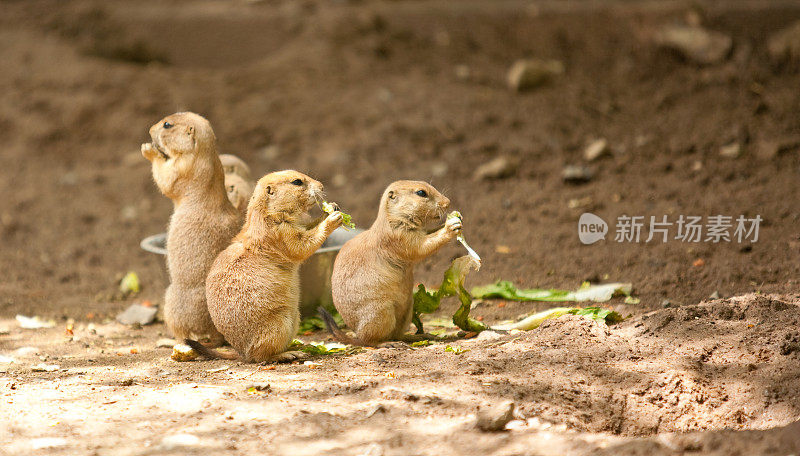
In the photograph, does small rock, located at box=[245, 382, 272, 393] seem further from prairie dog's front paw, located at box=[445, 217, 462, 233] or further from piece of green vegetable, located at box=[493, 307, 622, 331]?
piece of green vegetable, located at box=[493, 307, 622, 331]

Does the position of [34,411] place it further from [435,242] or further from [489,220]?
[489,220]

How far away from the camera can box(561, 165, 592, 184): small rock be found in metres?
7.90

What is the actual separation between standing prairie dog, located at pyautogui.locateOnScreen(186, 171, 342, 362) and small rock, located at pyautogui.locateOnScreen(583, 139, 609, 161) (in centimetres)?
417

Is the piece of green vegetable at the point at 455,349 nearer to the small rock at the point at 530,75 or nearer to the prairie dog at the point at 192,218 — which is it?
the prairie dog at the point at 192,218

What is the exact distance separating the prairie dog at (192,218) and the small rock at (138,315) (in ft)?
3.50

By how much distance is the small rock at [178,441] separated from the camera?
3373 millimetres

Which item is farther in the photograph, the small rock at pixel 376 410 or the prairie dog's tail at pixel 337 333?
the prairie dog's tail at pixel 337 333

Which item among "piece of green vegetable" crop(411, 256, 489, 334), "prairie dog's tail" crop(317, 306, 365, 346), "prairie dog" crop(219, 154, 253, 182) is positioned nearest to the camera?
"prairie dog's tail" crop(317, 306, 365, 346)

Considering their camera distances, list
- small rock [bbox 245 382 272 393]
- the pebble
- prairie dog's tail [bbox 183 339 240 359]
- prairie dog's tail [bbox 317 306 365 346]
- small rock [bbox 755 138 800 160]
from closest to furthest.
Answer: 1. small rock [bbox 245 382 272 393]
2. prairie dog's tail [bbox 183 339 240 359]
3. prairie dog's tail [bbox 317 306 365 346]
4. small rock [bbox 755 138 800 160]
5. the pebble

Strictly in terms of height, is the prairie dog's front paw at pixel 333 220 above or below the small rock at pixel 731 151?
below

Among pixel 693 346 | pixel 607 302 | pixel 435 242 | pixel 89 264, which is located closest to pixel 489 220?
pixel 607 302

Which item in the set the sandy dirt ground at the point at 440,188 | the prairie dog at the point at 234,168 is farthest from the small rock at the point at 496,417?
the prairie dog at the point at 234,168

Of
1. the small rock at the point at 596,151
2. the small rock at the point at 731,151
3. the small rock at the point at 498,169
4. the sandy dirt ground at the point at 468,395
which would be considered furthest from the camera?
the small rock at the point at 498,169

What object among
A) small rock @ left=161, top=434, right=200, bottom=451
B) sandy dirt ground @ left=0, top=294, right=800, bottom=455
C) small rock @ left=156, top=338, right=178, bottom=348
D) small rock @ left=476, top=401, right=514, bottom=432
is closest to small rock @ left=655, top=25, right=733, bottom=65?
sandy dirt ground @ left=0, top=294, right=800, bottom=455
